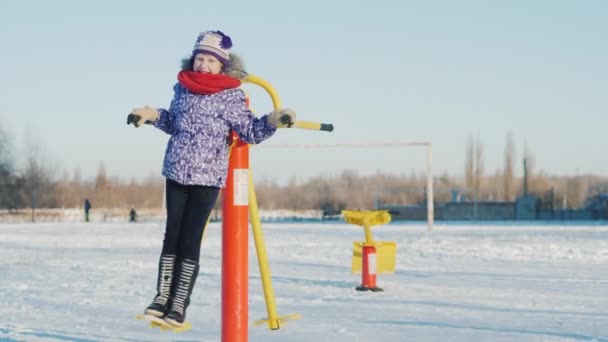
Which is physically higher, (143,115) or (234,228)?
(143,115)

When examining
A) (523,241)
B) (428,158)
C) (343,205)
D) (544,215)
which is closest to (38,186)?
(343,205)

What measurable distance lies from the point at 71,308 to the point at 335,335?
2441 millimetres

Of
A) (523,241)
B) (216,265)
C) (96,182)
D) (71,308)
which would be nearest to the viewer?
(71,308)

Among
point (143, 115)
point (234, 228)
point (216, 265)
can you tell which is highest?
point (143, 115)

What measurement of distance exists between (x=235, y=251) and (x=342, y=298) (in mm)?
3990

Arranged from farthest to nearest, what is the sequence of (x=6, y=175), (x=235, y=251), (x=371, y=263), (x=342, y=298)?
(x=6, y=175) → (x=371, y=263) → (x=342, y=298) → (x=235, y=251)

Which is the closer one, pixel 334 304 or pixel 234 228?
pixel 234 228

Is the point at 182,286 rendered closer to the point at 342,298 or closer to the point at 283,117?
the point at 283,117

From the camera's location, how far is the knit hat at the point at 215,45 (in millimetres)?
3080

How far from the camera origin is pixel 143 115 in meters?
2.94

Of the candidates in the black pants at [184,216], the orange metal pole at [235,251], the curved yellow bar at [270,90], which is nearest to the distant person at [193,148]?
the black pants at [184,216]

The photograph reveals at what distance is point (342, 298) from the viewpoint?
6953mm

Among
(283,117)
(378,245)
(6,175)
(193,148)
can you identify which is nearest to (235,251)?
(193,148)

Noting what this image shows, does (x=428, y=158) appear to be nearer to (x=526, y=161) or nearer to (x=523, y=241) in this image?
(x=523, y=241)
